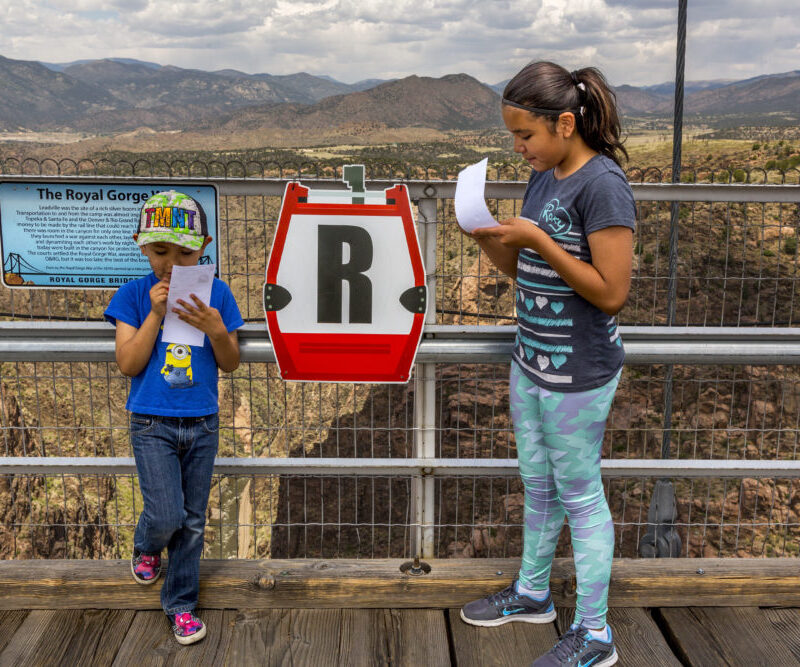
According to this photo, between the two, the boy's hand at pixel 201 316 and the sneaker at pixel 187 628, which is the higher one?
the boy's hand at pixel 201 316

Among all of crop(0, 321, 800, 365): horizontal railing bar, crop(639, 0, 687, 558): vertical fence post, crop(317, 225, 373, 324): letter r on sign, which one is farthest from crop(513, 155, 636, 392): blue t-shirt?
crop(639, 0, 687, 558): vertical fence post

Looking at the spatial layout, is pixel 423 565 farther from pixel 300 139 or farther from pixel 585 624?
pixel 300 139

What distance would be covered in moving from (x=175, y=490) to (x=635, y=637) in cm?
164

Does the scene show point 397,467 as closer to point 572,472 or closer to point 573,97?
point 572,472

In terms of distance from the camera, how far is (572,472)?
239 centimetres

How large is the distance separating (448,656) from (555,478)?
0.68m

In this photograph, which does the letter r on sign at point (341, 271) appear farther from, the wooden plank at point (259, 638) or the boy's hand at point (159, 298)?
the wooden plank at point (259, 638)

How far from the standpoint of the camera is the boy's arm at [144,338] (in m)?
2.46

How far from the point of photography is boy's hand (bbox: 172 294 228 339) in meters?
2.46

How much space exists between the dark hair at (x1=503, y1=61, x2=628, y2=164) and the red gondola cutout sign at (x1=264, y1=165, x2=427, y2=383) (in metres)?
0.59

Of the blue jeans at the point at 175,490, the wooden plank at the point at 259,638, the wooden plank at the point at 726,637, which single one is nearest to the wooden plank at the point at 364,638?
the wooden plank at the point at 259,638

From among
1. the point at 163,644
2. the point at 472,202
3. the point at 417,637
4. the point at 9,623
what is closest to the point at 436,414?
the point at 417,637

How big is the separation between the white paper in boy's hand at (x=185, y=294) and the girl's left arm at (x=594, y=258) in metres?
0.97

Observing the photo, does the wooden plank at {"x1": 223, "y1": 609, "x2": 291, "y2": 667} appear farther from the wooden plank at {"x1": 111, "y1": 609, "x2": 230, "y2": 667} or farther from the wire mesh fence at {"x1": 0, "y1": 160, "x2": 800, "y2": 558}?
the wire mesh fence at {"x1": 0, "y1": 160, "x2": 800, "y2": 558}
